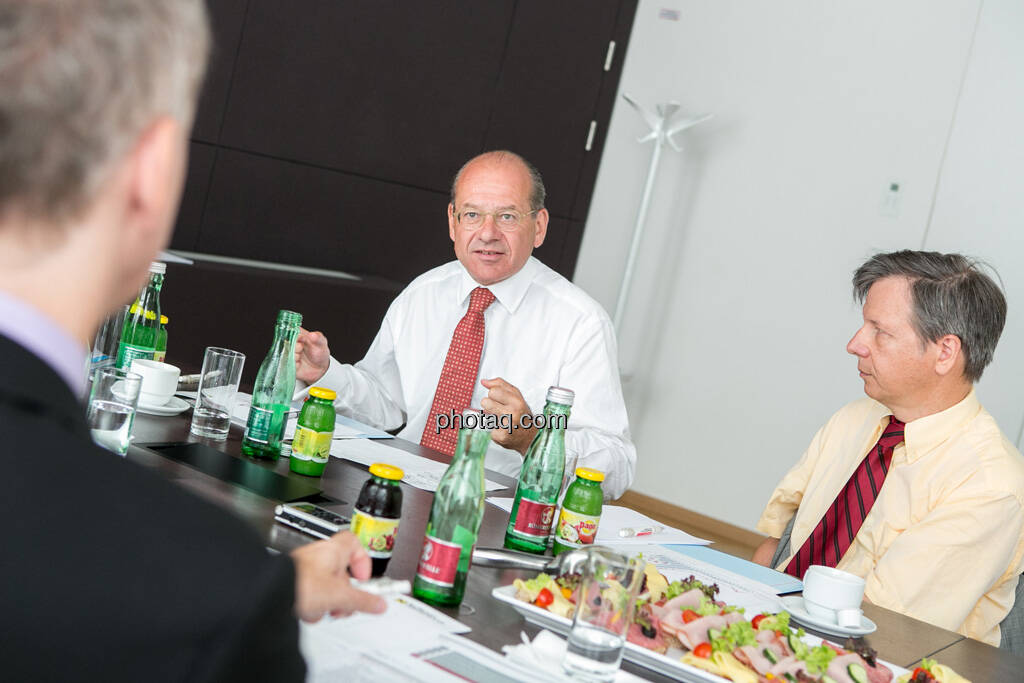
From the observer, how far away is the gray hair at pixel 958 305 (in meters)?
2.29

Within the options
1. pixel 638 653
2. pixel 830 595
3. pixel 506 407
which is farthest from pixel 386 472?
pixel 506 407

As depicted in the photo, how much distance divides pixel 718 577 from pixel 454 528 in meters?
0.63

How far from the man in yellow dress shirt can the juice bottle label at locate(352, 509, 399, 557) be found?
1.13m

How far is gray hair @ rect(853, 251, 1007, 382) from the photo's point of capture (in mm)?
2287

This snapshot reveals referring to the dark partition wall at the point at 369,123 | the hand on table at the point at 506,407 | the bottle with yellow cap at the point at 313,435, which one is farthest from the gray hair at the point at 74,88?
the dark partition wall at the point at 369,123

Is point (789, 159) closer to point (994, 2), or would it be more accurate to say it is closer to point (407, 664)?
point (994, 2)

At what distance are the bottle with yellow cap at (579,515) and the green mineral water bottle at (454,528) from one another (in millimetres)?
309

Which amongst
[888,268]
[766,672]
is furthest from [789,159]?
[766,672]

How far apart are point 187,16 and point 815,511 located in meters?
2.10

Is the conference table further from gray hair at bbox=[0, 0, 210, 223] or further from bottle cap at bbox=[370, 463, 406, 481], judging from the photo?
gray hair at bbox=[0, 0, 210, 223]

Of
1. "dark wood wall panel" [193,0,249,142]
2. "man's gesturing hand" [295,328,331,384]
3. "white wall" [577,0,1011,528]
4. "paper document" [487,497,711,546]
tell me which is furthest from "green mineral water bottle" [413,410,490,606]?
"white wall" [577,0,1011,528]

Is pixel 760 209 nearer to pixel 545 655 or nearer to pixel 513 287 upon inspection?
pixel 513 287

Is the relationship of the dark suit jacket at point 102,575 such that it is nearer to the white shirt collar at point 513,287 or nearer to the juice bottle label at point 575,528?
the juice bottle label at point 575,528

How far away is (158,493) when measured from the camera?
63cm
